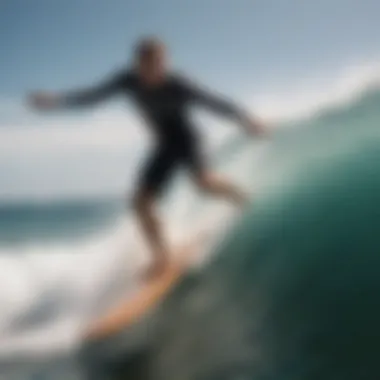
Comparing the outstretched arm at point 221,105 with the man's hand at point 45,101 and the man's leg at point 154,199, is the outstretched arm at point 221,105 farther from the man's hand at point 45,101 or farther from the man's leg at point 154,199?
the man's hand at point 45,101

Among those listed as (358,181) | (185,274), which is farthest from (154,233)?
(358,181)

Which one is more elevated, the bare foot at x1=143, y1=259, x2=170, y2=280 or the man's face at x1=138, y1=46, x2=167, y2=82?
the man's face at x1=138, y1=46, x2=167, y2=82

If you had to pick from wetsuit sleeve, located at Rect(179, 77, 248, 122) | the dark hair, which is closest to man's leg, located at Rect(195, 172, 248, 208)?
wetsuit sleeve, located at Rect(179, 77, 248, 122)

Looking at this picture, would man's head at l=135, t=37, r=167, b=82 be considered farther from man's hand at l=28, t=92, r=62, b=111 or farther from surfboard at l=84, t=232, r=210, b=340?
surfboard at l=84, t=232, r=210, b=340

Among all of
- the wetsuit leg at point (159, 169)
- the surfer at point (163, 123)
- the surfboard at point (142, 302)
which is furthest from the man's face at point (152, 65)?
the surfboard at point (142, 302)

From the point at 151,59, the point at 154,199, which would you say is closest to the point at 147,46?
the point at 151,59

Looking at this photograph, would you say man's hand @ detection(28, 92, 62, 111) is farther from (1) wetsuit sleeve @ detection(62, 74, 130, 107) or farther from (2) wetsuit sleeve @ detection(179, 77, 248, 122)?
(2) wetsuit sleeve @ detection(179, 77, 248, 122)

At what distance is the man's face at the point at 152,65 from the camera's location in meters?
1.28

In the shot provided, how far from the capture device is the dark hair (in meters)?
1.29

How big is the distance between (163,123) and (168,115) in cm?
2

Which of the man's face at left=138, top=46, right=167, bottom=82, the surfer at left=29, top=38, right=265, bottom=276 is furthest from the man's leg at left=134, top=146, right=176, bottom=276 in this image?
the man's face at left=138, top=46, right=167, bottom=82

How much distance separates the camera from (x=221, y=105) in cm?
127

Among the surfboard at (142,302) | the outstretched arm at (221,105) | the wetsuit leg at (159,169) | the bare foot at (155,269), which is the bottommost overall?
the surfboard at (142,302)

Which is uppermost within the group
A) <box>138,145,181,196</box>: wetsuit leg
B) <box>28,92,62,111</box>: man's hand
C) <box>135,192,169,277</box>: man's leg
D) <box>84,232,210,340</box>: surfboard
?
<box>28,92,62,111</box>: man's hand
